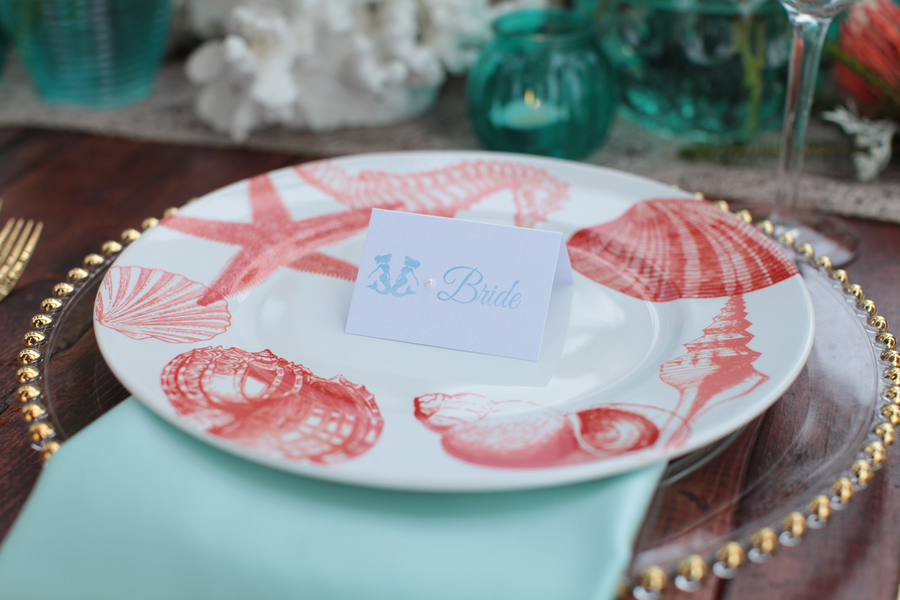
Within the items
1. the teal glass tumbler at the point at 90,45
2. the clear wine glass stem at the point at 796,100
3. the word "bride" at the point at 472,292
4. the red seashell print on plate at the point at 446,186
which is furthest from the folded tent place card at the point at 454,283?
the teal glass tumbler at the point at 90,45

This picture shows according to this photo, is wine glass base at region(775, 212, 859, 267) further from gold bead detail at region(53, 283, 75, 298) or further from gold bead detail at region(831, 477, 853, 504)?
gold bead detail at region(53, 283, 75, 298)

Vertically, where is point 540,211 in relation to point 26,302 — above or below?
above

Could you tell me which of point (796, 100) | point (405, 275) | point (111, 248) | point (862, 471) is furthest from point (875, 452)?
point (111, 248)

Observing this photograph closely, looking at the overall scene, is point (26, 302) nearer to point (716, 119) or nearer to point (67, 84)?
point (67, 84)

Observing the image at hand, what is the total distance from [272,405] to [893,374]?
29 cm

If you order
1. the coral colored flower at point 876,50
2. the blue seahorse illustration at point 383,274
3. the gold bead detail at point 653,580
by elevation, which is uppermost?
the coral colored flower at point 876,50

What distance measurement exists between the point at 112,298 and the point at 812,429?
0.35m

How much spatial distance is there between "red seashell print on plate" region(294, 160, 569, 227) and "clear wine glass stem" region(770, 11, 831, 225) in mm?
196

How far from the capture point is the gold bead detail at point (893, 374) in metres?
0.35

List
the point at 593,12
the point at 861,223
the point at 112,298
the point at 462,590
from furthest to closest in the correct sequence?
the point at 593,12
the point at 861,223
the point at 112,298
the point at 462,590

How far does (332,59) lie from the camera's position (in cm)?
82

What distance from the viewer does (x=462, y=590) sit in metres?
0.26

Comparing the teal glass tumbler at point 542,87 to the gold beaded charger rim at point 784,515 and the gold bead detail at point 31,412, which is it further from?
the gold bead detail at point 31,412

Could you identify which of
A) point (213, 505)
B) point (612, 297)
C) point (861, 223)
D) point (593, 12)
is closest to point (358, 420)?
point (213, 505)
